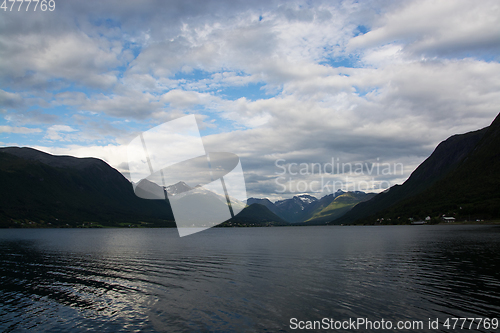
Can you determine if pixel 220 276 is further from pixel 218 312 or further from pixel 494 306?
pixel 494 306

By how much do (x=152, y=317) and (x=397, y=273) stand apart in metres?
37.6

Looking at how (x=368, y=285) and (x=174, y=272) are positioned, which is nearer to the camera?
(x=368, y=285)

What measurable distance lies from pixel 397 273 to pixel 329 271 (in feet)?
34.4

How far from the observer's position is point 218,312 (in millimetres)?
27234

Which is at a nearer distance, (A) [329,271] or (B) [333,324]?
(B) [333,324]

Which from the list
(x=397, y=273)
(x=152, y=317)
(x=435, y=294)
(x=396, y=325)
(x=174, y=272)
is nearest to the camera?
(x=396, y=325)

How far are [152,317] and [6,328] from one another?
1188 cm

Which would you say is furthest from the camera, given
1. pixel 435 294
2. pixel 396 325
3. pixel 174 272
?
pixel 174 272

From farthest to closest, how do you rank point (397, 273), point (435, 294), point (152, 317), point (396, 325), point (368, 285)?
1. point (397, 273)
2. point (368, 285)
3. point (435, 294)
4. point (152, 317)
5. point (396, 325)

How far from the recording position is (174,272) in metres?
48.4

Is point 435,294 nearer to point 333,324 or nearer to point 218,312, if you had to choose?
point 333,324

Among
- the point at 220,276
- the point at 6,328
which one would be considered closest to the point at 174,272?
the point at 220,276

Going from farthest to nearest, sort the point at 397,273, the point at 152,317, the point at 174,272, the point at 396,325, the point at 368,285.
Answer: the point at 174,272 → the point at 397,273 → the point at 368,285 → the point at 152,317 → the point at 396,325

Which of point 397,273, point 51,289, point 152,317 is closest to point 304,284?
point 397,273
